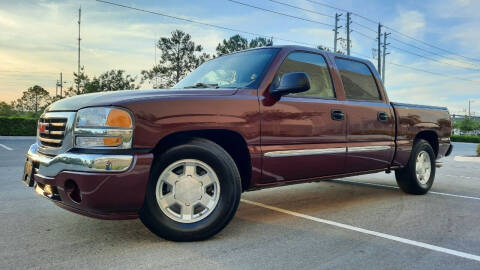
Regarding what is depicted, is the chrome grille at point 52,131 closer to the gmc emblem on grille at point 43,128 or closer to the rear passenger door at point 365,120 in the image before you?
the gmc emblem on grille at point 43,128

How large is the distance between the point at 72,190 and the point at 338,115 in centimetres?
287

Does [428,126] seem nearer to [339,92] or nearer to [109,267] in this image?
[339,92]

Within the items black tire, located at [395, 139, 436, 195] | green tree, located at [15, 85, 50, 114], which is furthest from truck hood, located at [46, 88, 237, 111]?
green tree, located at [15, 85, 50, 114]

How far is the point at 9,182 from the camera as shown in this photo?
644cm

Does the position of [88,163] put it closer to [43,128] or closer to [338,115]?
[43,128]

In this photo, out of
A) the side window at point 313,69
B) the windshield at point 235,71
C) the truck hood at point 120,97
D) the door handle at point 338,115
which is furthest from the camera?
the door handle at point 338,115

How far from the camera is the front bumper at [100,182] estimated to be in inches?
112

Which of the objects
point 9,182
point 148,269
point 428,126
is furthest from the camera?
point 9,182

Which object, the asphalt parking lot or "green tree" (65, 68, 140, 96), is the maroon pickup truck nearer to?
the asphalt parking lot

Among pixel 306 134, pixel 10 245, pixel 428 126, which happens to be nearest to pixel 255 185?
pixel 306 134

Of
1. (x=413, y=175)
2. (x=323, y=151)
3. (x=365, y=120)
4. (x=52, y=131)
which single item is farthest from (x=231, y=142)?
(x=413, y=175)

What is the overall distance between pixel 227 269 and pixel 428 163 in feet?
14.9

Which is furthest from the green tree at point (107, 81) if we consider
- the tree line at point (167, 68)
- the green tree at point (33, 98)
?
the green tree at point (33, 98)

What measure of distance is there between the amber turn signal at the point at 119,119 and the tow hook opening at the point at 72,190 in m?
0.53
